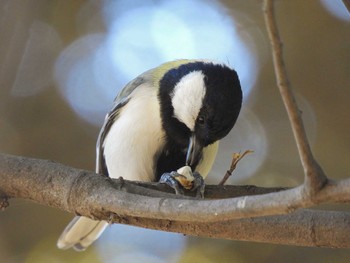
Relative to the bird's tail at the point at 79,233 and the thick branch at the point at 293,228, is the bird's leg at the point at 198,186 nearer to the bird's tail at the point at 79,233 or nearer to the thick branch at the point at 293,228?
the thick branch at the point at 293,228

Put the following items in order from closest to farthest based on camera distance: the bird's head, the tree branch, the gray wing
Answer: the tree branch < the bird's head < the gray wing

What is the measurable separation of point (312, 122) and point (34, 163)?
1.27 meters

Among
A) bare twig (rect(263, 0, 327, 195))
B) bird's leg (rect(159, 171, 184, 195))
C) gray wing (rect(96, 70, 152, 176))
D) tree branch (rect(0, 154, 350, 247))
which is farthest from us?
gray wing (rect(96, 70, 152, 176))

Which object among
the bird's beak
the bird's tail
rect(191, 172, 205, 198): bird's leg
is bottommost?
the bird's tail

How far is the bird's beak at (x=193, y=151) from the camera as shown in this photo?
5.70ft

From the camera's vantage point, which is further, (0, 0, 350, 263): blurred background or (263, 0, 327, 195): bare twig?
Result: (0, 0, 350, 263): blurred background

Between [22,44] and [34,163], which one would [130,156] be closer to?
[34,163]

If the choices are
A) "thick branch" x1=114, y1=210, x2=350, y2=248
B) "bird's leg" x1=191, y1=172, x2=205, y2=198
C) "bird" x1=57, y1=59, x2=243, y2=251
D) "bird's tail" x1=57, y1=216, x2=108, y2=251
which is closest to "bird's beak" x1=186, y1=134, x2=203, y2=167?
"bird" x1=57, y1=59, x2=243, y2=251

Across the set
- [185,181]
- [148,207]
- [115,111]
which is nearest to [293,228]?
[148,207]

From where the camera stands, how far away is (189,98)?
1747 millimetres

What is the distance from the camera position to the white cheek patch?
1.73 meters

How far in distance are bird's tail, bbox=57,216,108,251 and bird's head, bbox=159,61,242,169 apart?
0.34 m

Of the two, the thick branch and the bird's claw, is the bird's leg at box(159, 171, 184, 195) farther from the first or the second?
the thick branch

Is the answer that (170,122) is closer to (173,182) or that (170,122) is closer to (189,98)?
(189,98)
